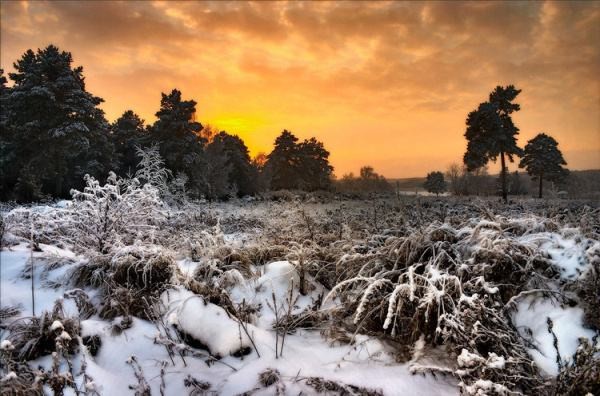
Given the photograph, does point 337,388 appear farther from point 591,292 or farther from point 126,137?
point 126,137

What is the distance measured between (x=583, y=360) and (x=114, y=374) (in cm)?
339

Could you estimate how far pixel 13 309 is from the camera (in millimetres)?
3580

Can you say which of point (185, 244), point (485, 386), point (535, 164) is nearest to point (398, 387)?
point (485, 386)

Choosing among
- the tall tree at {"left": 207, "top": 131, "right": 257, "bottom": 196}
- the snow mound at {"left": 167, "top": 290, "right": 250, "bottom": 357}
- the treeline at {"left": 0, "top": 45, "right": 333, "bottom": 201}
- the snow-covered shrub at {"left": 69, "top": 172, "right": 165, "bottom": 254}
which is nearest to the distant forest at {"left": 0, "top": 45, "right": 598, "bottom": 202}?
the treeline at {"left": 0, "top": 45, "right": 333, "bottom": 201}

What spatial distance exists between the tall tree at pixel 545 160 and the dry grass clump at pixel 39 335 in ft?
149

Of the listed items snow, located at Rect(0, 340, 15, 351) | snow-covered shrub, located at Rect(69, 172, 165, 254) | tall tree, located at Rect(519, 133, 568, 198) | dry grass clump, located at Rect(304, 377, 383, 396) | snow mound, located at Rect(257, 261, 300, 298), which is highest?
tall tree, located at Rect(519, 133, 568, 198)

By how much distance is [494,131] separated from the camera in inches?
1168

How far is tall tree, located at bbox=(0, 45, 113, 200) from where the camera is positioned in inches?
851

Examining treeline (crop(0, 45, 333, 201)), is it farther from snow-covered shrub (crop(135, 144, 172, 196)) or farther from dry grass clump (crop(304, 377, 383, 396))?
dry grass clump (crop(304, 377, 383, 396))

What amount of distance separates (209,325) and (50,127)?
24344mm

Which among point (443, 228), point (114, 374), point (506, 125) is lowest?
point (114, 374)

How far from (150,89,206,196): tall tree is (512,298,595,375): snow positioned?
80.0 ft

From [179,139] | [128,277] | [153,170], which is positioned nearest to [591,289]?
[128,277]

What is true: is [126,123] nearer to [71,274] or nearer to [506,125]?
[71,274]
